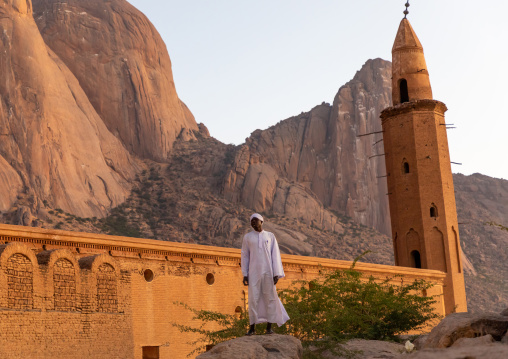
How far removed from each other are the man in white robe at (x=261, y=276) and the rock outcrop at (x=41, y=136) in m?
49.2

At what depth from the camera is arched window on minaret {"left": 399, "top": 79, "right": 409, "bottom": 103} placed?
29430mm

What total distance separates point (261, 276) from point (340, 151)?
78339mm

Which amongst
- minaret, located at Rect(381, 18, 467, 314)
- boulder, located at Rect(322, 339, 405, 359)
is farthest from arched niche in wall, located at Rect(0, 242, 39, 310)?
minaret, located at Rect(381, 18, 467, 314)

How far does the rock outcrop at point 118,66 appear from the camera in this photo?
3078 inches

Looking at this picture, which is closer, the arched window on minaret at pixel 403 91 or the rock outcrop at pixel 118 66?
the arched window on minaret at pixel 403 91

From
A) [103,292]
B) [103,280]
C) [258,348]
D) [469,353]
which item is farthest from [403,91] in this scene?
[469,353]

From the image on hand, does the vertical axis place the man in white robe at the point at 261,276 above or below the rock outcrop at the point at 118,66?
below

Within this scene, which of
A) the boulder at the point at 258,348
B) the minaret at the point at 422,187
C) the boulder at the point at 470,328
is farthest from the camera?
the minaret at the point at 422,187

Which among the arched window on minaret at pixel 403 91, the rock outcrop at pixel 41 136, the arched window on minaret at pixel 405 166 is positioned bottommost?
the arched window on minaret at pixel 405 166

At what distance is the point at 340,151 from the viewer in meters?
88.2

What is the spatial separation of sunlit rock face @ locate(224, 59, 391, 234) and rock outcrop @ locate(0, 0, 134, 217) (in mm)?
19522

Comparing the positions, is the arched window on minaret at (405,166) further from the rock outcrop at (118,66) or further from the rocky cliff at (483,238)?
the rock outcrop at (118,66)

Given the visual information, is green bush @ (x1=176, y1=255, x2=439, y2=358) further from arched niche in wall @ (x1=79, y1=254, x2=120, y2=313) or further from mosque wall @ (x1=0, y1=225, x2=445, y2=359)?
arched niche in wall @ (x1=79, y1=254, x2=120, y2=313)

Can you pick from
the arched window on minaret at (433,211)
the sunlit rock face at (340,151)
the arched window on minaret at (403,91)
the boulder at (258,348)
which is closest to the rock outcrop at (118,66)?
the sunlit rock face at (340,151)
